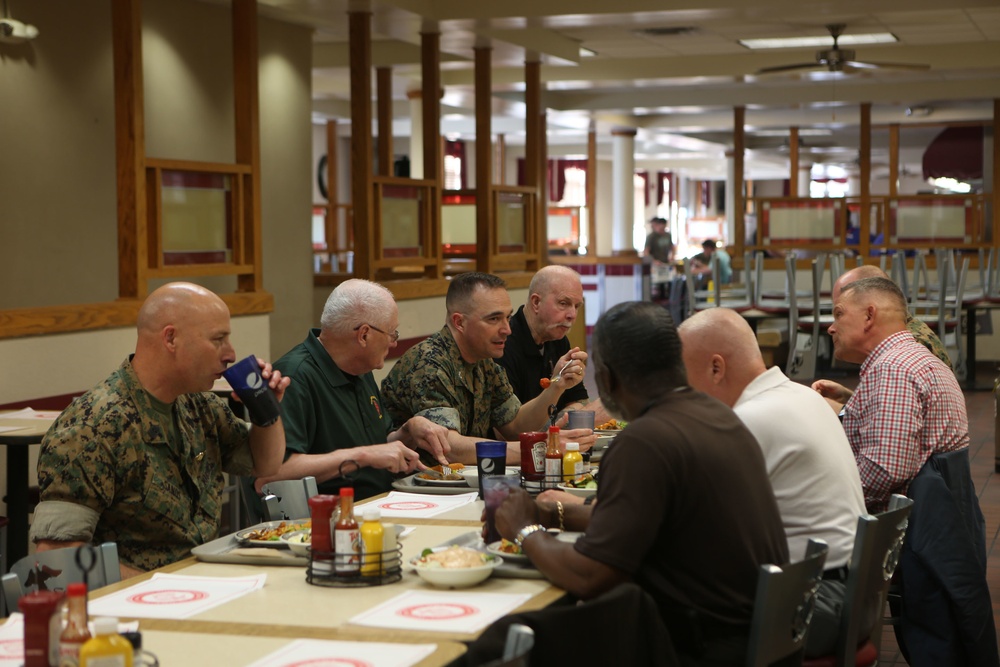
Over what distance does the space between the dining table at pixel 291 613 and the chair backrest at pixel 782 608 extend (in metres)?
0.37

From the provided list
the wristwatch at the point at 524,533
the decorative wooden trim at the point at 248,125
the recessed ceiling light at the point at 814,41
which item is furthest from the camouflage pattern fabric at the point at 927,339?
the recessed ceiling light at the point at 814,41

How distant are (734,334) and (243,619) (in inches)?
54.8

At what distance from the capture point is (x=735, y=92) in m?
15.8

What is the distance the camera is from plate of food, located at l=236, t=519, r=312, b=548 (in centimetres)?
276

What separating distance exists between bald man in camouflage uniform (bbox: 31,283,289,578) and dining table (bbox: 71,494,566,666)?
0.97 feet

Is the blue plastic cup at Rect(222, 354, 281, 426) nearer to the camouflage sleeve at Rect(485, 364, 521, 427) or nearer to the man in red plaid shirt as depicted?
the camouflage sleeve at Rect(485, 364, 521, 427)

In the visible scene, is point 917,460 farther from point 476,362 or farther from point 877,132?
point 877,132

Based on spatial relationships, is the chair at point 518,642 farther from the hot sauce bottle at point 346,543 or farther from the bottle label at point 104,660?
the hot sauce bottle at point 346,543

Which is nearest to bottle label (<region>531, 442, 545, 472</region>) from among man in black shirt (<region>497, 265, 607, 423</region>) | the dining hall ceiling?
man in black shirt (<region>497, 265, 607, 423</region>)

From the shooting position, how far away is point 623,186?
19344 mm

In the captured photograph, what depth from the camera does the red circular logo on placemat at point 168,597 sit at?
2359mm

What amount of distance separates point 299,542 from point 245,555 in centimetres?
12

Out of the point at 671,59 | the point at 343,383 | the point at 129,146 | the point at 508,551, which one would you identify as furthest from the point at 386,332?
the point at 671,59

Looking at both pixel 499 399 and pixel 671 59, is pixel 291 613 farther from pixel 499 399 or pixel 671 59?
pixel 671 59
